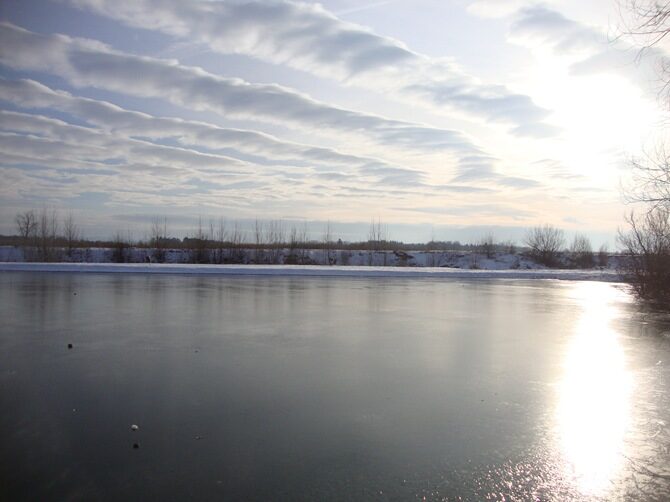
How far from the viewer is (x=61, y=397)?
498cm

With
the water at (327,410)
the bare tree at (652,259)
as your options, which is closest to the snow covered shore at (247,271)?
the bare tree at (652,259)

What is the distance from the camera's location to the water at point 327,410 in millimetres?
3357

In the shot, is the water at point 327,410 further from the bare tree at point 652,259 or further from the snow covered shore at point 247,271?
the snow covered shore at point 247,271

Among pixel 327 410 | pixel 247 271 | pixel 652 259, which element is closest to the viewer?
pixel 327 410

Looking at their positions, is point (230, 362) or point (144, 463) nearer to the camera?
point (144, 463)

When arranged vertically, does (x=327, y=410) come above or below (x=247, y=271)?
below

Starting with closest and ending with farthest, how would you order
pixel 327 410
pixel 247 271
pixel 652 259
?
pixel 327 410, pixel 652 259, pixel 247 271

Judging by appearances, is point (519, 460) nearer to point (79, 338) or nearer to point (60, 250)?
point (79, 338)

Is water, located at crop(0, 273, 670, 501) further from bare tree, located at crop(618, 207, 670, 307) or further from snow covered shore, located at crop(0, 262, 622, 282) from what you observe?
snow covered shore, located at crop(0, 262, 622, 282)

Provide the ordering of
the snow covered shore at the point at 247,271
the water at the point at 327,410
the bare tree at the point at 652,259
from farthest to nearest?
the snow covered shore at the point at 247,271 → the bare tree at the point at 652,259 → the water at the point at 327,410

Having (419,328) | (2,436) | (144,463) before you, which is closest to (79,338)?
(2,436)

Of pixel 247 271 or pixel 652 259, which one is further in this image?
pixel 247 271

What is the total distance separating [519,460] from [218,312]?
8507mm

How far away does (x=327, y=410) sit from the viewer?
4.75 metres
